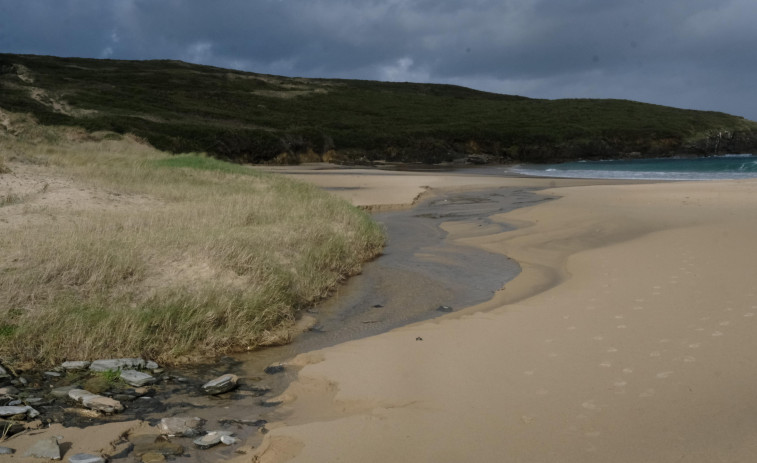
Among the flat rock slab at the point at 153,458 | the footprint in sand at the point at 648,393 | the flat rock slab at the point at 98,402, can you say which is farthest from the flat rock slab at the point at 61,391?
the footprint in sand at the point at 648,393

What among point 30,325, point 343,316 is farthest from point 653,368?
point 30,325

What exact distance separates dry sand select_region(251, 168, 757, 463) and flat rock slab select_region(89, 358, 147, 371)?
58.6 inches

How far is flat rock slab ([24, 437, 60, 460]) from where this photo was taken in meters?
4.19

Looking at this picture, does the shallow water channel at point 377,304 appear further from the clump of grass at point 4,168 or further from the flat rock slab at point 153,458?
the clump of grass at point 4,168

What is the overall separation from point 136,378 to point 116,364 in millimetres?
383

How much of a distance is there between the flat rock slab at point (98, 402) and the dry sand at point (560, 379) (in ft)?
4.38

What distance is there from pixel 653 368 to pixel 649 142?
63212 mm

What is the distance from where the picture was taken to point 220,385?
18.5 ft

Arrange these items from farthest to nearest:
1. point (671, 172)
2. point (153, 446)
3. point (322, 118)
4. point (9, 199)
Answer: point (322, 118), point (671, 172), point (9, 199), point (153, 446)

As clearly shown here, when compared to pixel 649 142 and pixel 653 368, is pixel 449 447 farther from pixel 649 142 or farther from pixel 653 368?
pixel 649 142

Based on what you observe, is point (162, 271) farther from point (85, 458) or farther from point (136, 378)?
point (85, 458)

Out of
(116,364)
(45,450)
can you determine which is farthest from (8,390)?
(45,450)

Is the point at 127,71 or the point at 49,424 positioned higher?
the point at 127,71

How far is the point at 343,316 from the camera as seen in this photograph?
840 cm
